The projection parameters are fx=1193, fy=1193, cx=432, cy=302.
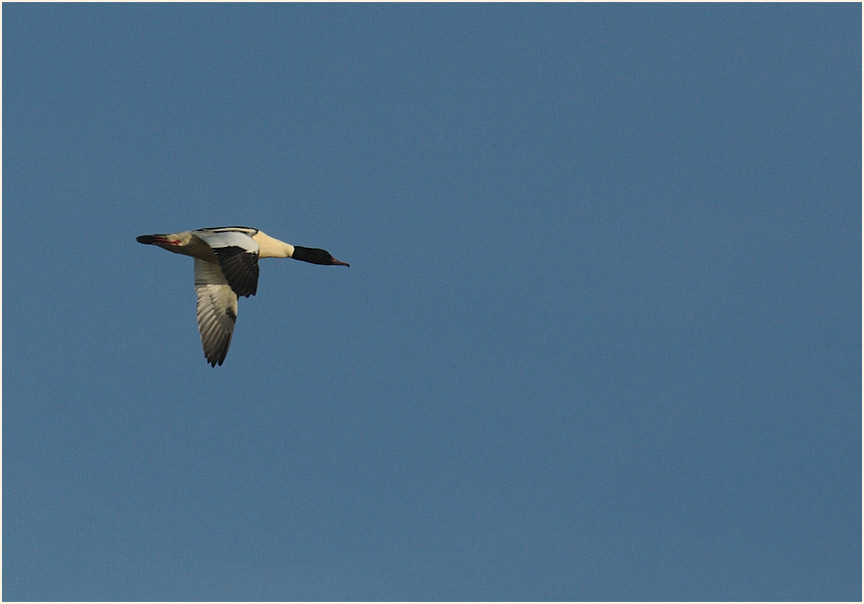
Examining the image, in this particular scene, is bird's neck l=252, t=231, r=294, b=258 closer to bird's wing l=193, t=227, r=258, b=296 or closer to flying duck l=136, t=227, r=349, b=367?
flying duck l=136, t=227, r=349, b=367

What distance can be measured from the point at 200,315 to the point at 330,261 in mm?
3230

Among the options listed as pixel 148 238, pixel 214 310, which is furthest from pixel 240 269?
pixel 214 310

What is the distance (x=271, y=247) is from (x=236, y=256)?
12.8 feet

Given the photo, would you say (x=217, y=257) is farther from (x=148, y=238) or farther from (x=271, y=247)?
(x=271, y=247)

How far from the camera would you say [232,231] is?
22406mm

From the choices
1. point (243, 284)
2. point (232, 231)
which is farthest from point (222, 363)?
point (243, 284)

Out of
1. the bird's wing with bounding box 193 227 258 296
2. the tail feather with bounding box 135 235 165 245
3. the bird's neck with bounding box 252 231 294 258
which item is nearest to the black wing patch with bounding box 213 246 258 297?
the bird's wing with bounding box 193 227 258 296

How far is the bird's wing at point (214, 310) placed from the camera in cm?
2325

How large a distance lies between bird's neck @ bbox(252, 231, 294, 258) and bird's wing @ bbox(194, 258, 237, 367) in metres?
0.95

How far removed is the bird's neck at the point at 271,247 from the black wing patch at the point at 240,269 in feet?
10.6

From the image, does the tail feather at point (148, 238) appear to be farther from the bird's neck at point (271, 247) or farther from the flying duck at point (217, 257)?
the bird's neck at point (271, 247)

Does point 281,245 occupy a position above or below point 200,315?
above

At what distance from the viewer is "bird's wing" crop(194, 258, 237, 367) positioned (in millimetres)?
23250

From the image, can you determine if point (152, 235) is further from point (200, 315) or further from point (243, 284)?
point (243, 284)
